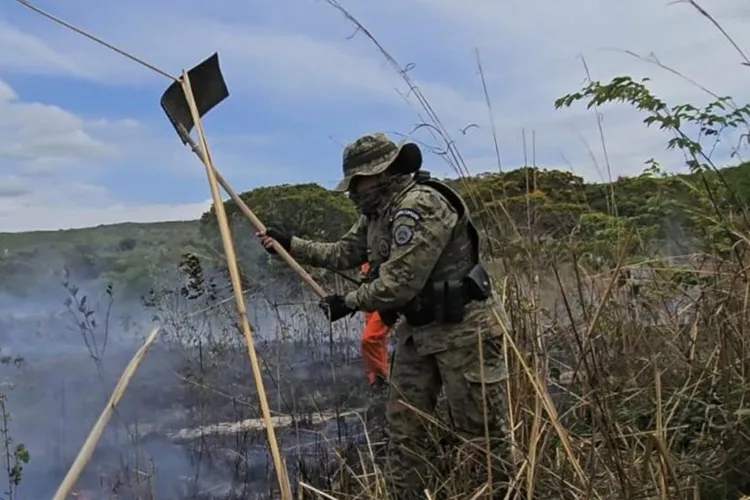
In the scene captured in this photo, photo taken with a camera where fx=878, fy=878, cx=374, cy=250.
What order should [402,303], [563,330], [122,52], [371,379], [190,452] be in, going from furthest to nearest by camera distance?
[371,379] < [190,452] < [402,303] < [563,330] < [122,52]

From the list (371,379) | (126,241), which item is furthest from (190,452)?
(126,241)

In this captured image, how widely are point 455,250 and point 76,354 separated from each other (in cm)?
545

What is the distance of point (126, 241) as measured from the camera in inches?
496

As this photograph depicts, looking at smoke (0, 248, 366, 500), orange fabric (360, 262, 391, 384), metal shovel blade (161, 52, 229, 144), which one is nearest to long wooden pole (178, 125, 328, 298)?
metal shovel blade (161, 52, 229, 144)

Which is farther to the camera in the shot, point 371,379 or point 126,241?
Answer: point 126,241

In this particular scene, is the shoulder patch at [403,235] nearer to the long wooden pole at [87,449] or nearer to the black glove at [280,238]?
the black glove at [280,238]

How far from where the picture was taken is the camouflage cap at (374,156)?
3.72m

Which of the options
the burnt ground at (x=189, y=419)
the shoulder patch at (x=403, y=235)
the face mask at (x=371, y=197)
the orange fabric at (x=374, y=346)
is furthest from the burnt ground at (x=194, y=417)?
the shoulder patch at (x=403, y=235)

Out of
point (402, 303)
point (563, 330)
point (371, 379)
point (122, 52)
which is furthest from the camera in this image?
point (371, 379)

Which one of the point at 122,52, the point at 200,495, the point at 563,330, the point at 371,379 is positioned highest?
the point at 122,52

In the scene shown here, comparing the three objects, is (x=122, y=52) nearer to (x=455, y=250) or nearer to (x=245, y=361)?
(x=455, y=250)

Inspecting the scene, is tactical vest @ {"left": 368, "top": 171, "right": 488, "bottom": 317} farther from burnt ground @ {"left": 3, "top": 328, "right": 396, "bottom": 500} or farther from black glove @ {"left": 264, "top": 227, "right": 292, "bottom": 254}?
burnt ground @ {"left": 3, "top": 328, "right": 396, "bottom": 500}

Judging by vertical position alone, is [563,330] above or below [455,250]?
below

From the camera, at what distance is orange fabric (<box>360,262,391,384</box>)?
6.33 meters
